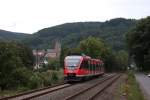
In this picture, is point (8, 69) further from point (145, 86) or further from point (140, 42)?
point (140, 42)

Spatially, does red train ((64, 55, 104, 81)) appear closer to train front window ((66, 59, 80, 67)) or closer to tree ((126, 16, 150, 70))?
train front window ((66, 59, 80, 67))

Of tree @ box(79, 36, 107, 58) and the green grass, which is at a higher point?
tree @ box(79, 36, 107, 58)

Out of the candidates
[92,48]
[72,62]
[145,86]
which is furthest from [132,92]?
[92,48]

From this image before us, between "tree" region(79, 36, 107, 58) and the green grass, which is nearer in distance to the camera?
the green grass

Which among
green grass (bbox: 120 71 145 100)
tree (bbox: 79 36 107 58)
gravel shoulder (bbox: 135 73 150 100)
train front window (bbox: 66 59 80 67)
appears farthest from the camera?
tree (bbox: 79 36 107 58)

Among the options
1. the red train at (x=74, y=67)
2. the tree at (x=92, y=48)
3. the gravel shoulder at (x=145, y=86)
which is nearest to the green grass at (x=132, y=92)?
the gravel shoulder at (x=145, y=86)

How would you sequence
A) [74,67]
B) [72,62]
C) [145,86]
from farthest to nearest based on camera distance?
[72,62]
[74,67]
[145,86]

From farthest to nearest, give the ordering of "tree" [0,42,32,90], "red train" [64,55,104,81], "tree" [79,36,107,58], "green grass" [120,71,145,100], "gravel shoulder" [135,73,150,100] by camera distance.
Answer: "tree" [79,36,107,58] → "red train" [64,55,104,81] → "tree" [0,42,32,90] → "gravel shoulder" [135,73,150,100] → "green grass" [120,71,145,100]

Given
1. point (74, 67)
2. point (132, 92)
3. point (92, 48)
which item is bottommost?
point (132, 92)

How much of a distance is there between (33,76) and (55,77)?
1272 cm

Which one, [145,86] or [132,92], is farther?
[145,86]

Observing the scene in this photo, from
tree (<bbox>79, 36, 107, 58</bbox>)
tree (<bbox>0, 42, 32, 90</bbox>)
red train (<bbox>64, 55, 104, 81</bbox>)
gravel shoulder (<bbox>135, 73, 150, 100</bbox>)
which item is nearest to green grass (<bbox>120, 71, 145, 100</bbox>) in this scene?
gravel shoulder (<bbox>135, 73, 150, 100</bbox>)

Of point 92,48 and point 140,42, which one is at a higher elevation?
point 140,42

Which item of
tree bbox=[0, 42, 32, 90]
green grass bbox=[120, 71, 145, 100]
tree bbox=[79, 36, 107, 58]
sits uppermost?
tree bbox=[79, 36, 107, 58]
